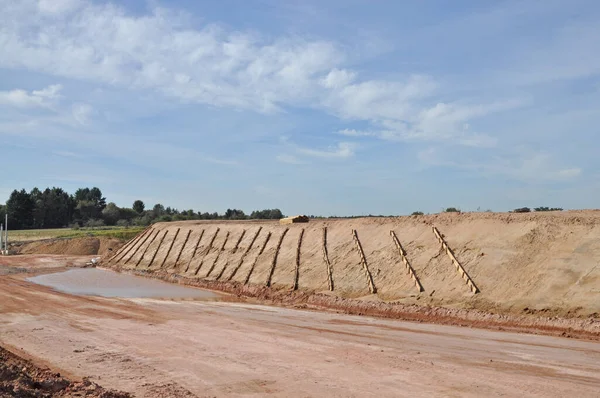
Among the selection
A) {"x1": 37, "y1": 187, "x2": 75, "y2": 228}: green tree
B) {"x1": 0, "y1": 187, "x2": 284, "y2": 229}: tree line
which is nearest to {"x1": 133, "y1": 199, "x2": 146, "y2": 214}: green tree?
{"x1": 0, "y1": 187, "x2": 284, "y2": 229}: tree line

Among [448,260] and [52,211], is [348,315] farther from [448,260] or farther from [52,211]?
[52,211]

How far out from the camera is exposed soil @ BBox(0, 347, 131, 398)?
26.8 feet

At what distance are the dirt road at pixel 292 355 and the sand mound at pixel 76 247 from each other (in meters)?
40.7

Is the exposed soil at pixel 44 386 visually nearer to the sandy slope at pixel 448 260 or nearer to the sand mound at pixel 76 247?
the sandy slope at pixel 448 260

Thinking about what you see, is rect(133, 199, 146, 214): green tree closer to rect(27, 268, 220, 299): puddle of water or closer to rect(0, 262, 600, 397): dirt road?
rect(27, 268, 220, 299): puddle of water

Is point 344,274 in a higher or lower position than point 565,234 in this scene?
lower

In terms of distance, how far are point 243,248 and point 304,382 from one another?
25893 millimetres

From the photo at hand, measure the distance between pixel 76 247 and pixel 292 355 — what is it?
53.6 m

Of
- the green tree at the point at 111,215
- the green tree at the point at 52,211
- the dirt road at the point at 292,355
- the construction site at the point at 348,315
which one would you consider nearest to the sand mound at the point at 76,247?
the construction site at the point at 348,315

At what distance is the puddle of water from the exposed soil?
18378 mm

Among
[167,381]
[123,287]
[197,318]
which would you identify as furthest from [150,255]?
[167,381]

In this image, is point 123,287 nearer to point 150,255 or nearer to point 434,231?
point 150,255

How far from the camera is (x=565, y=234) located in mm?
20719

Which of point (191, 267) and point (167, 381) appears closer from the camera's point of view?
point (167, 381)
